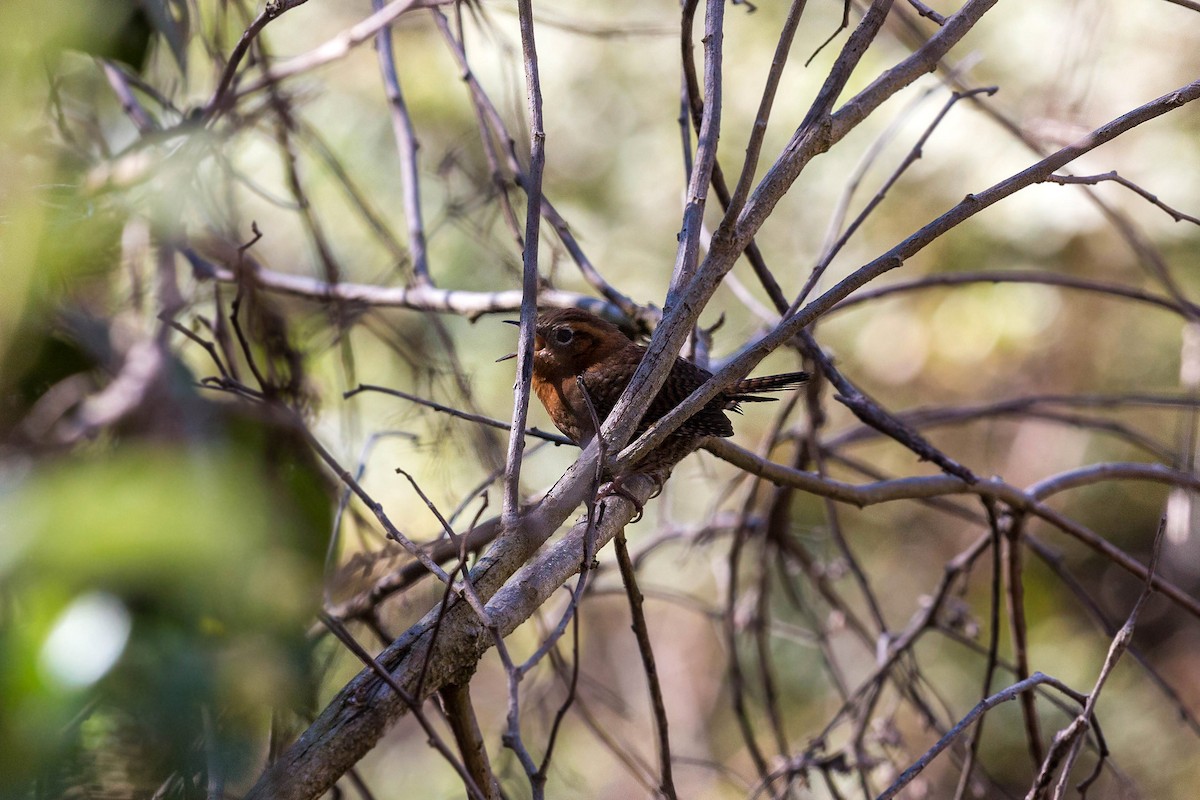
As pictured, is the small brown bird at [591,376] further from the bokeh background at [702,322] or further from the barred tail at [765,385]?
the bokeh background at [702,322]

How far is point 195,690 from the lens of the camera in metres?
0.88

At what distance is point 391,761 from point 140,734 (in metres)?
5.84

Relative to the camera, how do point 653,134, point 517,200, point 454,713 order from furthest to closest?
point 653,134 < point 517,200 < point 454,713

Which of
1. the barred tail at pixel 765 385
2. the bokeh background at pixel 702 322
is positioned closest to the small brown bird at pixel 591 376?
the barred tail at pixel 765 385

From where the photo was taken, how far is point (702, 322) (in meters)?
5.48

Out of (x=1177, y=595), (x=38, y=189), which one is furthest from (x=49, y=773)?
(x=1177, y=595)

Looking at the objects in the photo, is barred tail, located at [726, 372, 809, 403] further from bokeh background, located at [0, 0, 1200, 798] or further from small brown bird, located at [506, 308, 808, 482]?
bokeh background, located at [0, 0, 1200, 798]

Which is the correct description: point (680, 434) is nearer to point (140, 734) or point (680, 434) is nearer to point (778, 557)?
point (778, 557)

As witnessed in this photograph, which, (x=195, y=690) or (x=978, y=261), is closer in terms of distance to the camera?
(x=195, y=690)

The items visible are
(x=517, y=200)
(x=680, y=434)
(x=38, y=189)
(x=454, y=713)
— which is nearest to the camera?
(x=38, y=189)

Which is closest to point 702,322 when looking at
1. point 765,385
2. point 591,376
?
point 591,376

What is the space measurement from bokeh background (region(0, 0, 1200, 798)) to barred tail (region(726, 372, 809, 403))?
1.02 feet

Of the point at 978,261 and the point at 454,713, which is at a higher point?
the point at 978,261

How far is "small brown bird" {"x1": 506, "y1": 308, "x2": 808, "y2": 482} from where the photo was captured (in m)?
3.00
